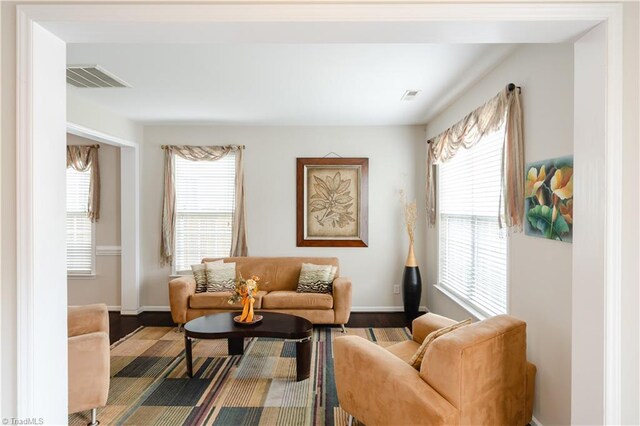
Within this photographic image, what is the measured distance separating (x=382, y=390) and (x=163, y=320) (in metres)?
3.77

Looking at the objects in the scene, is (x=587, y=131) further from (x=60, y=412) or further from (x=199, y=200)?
(x=199, y=200)

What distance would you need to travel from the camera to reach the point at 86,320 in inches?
106

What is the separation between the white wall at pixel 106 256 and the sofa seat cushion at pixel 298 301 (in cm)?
247

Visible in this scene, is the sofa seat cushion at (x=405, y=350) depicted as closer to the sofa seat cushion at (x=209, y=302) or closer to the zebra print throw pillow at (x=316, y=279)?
the zebra print throw pillow at (x=316, y=279)

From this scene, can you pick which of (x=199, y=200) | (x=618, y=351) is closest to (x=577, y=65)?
(x=618, y=351)

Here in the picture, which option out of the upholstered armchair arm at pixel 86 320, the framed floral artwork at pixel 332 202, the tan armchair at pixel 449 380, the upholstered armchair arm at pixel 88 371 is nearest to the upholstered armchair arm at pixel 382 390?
the tan armchair at pixel 449 380

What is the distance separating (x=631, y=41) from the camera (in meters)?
1.36

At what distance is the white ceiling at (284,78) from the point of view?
278cm

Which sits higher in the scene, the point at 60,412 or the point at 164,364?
the point at 60,412

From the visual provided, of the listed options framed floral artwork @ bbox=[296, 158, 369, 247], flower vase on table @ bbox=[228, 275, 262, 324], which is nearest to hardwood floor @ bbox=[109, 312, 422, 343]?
framed floral artwork @ bbox=[296, 158, 369, 247]

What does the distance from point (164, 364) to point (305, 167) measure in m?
2.98

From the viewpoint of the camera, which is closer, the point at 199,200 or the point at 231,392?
the point at 231,392

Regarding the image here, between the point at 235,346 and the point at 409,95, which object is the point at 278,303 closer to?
the point at 235,346

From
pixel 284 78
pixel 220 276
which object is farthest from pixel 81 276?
pixel 284 78
